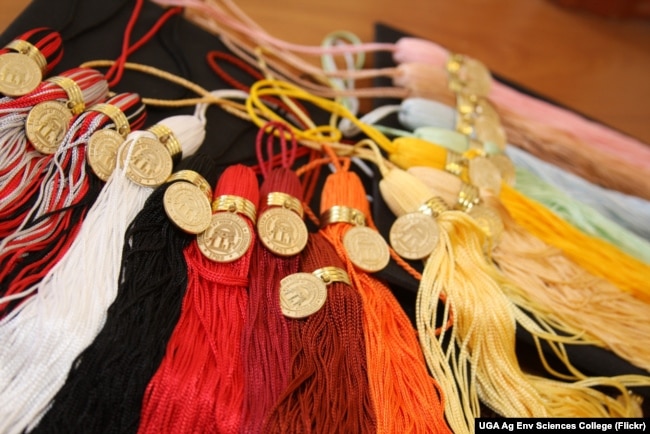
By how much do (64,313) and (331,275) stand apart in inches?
13.6

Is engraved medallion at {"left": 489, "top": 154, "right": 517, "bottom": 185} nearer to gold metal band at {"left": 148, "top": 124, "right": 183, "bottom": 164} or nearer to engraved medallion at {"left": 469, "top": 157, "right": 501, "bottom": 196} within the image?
engraved medallion at {"left": 469, "top": 157, "right": 501, "bottom": 196}

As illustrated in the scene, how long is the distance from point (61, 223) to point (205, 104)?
0.36 meters

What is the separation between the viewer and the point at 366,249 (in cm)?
90

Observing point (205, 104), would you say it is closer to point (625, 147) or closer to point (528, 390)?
point (528, 390)

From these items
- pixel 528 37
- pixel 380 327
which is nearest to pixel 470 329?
pixel 380 327

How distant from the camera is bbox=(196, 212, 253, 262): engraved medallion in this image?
2.63 feet

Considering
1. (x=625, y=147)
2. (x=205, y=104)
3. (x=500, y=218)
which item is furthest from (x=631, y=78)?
(x=205, y=104)

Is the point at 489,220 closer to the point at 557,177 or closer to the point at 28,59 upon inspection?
the point at 557,177

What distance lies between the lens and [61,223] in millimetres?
764

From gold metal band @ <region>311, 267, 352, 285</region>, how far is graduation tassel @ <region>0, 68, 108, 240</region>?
40 cm

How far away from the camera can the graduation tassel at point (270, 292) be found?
0.72 metres

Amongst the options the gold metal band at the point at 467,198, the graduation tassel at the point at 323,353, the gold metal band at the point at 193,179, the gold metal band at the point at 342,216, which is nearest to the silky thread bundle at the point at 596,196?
the gold metal band at the point at 467,198

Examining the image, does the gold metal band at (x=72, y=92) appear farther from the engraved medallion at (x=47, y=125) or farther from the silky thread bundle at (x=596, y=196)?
the silky thread bundle at (x=596, y=196)

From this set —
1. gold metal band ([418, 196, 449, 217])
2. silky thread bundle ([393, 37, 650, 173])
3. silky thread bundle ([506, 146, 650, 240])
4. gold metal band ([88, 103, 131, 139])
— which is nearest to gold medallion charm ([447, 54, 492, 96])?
silky thread bundle ([393, 37, 650, 173])
